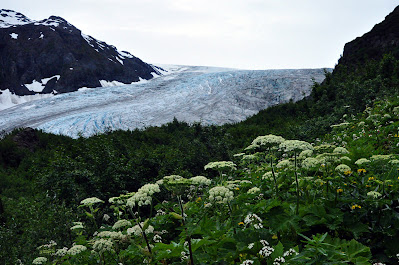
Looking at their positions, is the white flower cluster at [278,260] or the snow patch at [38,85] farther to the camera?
the snow patch at [38,85]

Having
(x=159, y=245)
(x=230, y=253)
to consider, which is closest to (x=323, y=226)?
(x=230, y=253)

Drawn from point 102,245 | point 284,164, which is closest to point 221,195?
point 284,164

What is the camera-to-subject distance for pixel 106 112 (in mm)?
31172

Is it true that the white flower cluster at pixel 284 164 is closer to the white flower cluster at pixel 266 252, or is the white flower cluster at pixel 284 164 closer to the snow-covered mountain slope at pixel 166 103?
the white flower cluster at pixel 266 252

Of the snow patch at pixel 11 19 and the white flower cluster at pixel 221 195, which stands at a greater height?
the snow patch at pixel 11 19

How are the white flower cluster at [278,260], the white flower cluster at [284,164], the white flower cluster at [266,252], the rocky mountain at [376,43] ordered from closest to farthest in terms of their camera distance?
the white flower cluster at [278,260], the white flower cluster at [266,252], the white flower cluster at [284,164], the rocky mountain at [376,43]

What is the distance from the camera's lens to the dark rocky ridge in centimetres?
5195

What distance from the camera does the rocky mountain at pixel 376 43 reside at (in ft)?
84.8

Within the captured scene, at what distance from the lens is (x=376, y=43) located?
2725 centimetres

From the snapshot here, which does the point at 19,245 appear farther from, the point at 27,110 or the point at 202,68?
the point at 202,68

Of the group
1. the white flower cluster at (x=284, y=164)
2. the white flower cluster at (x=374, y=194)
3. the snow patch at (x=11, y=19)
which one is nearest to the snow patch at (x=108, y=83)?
the snow patch at (x=11, y=19)

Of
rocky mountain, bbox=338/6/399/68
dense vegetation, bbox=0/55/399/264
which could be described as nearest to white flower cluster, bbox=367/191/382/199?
dense vegetation, bbox=0/55/399/264

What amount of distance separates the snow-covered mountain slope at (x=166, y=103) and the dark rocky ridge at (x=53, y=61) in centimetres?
1516

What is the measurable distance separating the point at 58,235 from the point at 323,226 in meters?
5.06
